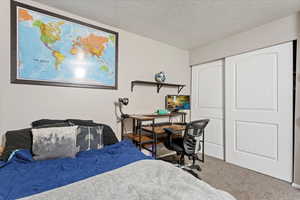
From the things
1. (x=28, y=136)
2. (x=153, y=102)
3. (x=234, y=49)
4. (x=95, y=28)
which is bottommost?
(x=28, y=136)

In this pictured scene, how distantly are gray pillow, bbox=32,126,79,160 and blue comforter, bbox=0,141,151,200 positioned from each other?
0.23 feet

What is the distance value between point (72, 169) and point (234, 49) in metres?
3.01

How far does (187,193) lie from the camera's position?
0.75 meters

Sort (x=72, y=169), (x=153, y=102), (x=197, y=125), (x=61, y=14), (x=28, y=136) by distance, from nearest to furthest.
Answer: (x=72, y=169) → (x=28, y=136) → (x=61, y=14) → (x=197, y=125) → (x=153, y=102)

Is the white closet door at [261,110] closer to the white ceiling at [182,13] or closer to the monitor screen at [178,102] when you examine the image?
the white ceiling at [182,13]

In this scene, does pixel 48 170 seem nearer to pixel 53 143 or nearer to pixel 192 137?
pixel 53 143

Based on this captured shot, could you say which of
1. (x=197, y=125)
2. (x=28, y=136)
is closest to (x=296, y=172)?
(x=197, y=125)

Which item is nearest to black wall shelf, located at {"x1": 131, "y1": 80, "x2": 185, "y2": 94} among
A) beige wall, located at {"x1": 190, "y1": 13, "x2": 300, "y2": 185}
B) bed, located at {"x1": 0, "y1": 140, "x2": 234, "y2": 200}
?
beige wall, located at {"x1": 190, "y1": 13, "x2": 300, "y2": 185}

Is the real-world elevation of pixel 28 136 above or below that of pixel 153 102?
below

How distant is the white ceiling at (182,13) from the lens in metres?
1.67

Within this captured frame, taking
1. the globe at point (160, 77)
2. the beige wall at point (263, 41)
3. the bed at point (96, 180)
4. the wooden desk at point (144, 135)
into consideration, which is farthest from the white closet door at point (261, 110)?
the bed at point (96, 180)

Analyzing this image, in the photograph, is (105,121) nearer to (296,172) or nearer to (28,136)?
(28,136)

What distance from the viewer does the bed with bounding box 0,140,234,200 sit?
0.75m

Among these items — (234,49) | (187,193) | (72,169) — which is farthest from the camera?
(234,49)
